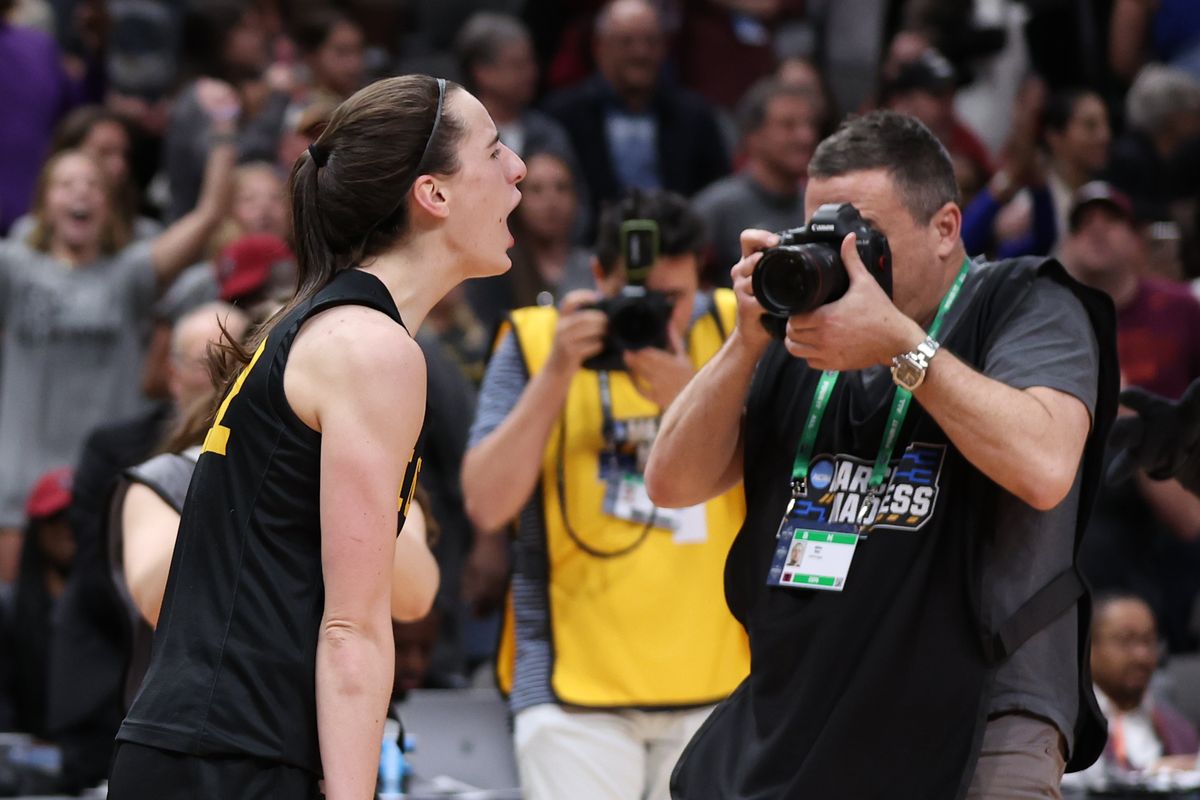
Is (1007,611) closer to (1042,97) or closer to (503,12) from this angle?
(1042,97)

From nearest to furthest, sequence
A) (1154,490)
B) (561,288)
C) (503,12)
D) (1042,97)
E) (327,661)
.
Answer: (327,661) → (1154,490) → (561,288) → (1042,97) → (503,12)

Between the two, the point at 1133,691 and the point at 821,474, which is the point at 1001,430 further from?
the point at 1133,691

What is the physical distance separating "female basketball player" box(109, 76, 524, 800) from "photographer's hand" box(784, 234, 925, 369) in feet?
2.20

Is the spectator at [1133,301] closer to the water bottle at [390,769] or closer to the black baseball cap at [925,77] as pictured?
the black baseball cap at [925,77]

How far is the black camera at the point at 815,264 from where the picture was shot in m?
2.88

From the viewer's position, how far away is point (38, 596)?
661cm

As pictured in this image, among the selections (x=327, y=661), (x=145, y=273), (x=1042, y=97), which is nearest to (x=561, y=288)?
(x=145, y=273)

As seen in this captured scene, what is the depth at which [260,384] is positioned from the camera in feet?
8.51

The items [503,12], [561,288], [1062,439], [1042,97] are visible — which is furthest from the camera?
[503,12]

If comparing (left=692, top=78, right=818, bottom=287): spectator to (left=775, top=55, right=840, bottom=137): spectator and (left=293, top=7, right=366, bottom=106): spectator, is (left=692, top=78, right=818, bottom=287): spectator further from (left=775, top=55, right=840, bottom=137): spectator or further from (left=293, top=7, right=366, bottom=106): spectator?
(left=293, top=7, right=366, bottom=106): spectator

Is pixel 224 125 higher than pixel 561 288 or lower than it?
higher

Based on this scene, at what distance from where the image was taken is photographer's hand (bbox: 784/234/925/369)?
2873mm

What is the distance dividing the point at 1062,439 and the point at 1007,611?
29 centimetres

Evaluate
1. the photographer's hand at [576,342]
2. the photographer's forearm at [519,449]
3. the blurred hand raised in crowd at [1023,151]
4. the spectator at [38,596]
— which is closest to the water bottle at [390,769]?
the photographer's forearm at [519,449]
